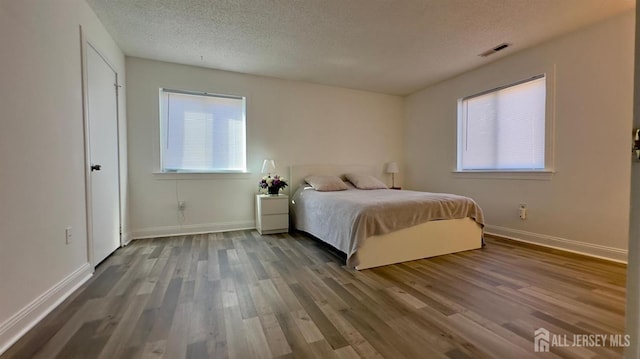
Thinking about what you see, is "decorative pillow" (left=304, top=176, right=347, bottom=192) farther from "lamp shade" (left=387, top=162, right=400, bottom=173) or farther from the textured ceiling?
the textured ceiling

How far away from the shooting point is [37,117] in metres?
1.69

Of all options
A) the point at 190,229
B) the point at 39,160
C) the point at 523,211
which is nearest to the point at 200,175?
the point at 190,229

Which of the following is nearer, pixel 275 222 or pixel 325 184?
pixel 275 222

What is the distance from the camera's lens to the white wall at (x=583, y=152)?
2.59 metres

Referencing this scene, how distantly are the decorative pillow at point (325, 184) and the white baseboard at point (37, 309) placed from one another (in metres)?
2.65

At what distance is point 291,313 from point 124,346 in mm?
876

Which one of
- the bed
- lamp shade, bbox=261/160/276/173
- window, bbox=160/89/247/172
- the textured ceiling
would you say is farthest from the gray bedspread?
the textured ceiling

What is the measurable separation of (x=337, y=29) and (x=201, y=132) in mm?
2371

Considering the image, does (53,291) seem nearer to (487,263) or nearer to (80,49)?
(80,49)

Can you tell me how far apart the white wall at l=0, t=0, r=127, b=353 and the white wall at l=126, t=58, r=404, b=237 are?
142 centimetres

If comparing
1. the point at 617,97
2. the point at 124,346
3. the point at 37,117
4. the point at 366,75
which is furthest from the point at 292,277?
the point at 617,97

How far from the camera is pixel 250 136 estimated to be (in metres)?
4.15

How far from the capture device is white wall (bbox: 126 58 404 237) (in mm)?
3611

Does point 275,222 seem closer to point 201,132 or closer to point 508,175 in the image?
point 201,132
